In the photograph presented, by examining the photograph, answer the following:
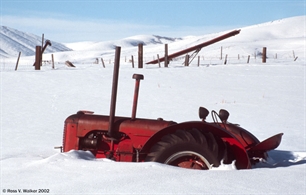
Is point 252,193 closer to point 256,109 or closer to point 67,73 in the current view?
point 256,109

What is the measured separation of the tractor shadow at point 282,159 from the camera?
239 inches

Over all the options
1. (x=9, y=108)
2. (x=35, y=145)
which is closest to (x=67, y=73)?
(x=9, y=108)

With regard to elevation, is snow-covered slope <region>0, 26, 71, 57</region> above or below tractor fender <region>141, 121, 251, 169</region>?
above

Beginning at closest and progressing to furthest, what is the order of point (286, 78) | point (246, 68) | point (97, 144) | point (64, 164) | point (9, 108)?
1. point (64, 164)
2. point (97, 144)
3. point (9, 108)
4. point (286, 78)
5. point (246, 68)

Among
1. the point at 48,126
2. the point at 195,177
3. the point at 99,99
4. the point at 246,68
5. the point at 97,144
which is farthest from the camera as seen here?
the point at 246,68

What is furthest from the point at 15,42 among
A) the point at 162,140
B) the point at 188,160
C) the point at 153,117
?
the point at 188,160

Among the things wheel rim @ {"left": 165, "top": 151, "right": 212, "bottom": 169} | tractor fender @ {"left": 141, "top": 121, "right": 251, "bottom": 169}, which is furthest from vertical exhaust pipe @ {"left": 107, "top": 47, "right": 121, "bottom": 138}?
wheel rim @ {"left": 165, "top": 151, "right": 212, "bottom": 169}

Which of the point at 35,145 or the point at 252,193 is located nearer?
the point at 252,193

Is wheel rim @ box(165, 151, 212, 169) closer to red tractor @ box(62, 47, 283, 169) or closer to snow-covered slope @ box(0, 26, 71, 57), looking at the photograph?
red tractor @ box(62, 47, 283, 169)

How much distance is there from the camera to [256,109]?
12.3 meters

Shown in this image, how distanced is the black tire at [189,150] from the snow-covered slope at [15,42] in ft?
433

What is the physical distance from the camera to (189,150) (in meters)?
4.98

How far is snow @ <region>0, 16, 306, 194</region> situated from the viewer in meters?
4.22

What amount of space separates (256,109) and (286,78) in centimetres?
640
